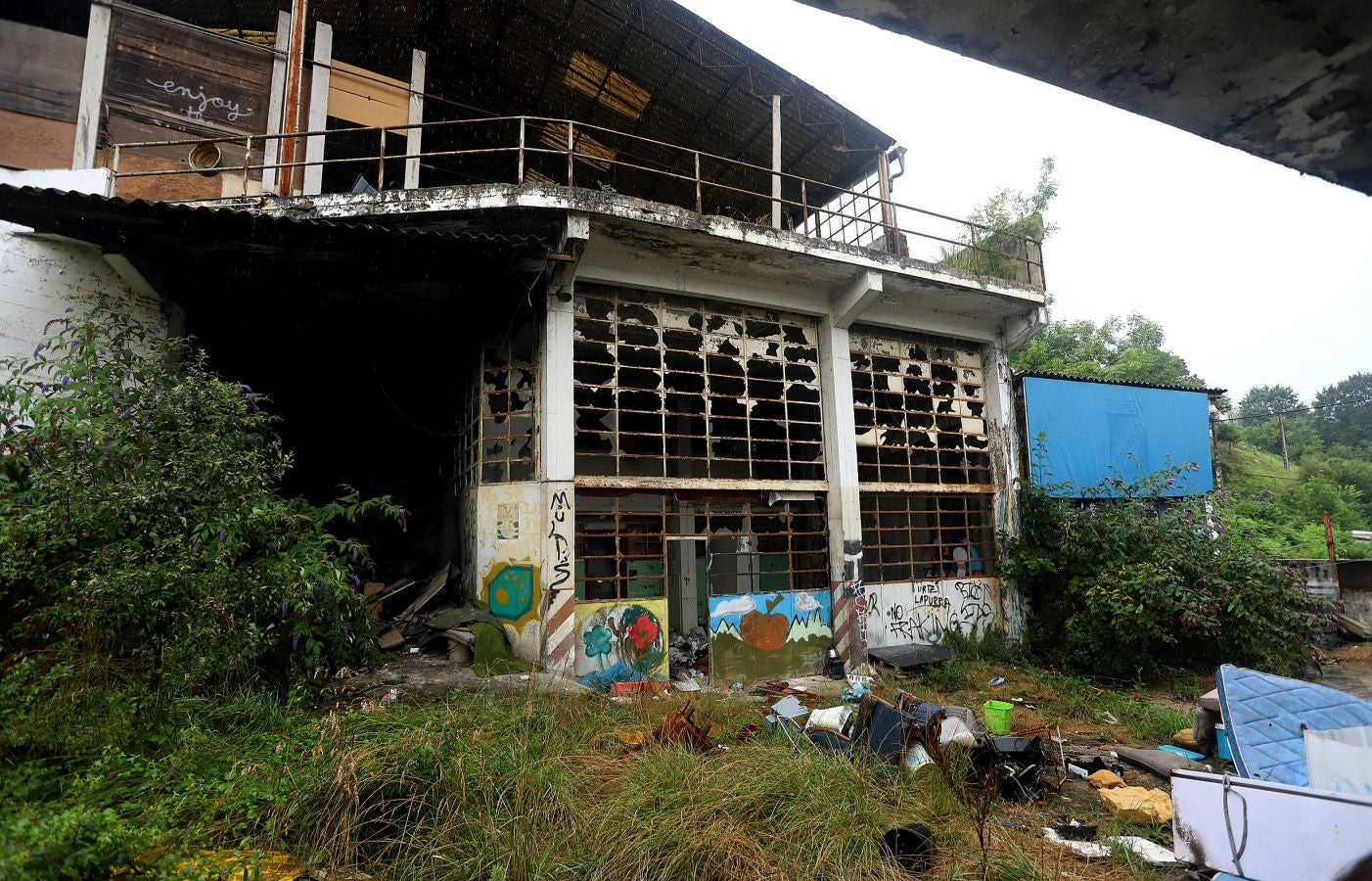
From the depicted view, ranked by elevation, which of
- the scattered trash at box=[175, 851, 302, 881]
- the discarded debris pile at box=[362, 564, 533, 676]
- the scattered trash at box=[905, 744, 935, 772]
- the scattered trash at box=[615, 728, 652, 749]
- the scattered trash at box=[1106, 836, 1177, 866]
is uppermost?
the discarded debris pile at box=[362, 564, 533, 676]

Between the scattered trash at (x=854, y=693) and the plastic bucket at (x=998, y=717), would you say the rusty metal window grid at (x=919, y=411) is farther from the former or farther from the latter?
the plastic bucket at (x=998, y=717)

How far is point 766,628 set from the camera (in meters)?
9.02

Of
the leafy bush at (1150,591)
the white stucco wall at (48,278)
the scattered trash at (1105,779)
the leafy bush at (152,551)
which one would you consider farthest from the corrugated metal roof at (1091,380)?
the white stucco wall at (48,278)

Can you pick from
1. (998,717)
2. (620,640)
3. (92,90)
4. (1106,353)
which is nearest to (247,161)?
(92,90)

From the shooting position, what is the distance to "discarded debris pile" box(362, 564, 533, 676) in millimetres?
7348

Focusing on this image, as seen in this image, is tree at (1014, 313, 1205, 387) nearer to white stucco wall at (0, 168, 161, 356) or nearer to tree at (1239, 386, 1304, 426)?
white stucco wall at (0, 168, 161, 356)

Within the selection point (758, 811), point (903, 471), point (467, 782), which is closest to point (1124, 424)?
point (903, 471)

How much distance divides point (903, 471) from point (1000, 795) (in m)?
6.28

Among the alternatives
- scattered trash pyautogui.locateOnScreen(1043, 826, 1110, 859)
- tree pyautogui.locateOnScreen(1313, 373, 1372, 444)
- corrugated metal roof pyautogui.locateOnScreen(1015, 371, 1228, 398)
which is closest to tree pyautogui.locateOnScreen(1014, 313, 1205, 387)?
corrugated metal roof pyautogui.locateOnScreen(1015, 371, 1228, 398)

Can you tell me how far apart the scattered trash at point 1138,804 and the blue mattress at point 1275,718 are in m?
0.68

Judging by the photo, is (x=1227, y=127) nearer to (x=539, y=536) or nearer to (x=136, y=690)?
(x=136, y=690)

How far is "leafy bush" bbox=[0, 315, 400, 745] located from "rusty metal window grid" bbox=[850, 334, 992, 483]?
24.9 ft

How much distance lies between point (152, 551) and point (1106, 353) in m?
34.1

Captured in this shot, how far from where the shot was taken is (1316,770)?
3.69 meters
